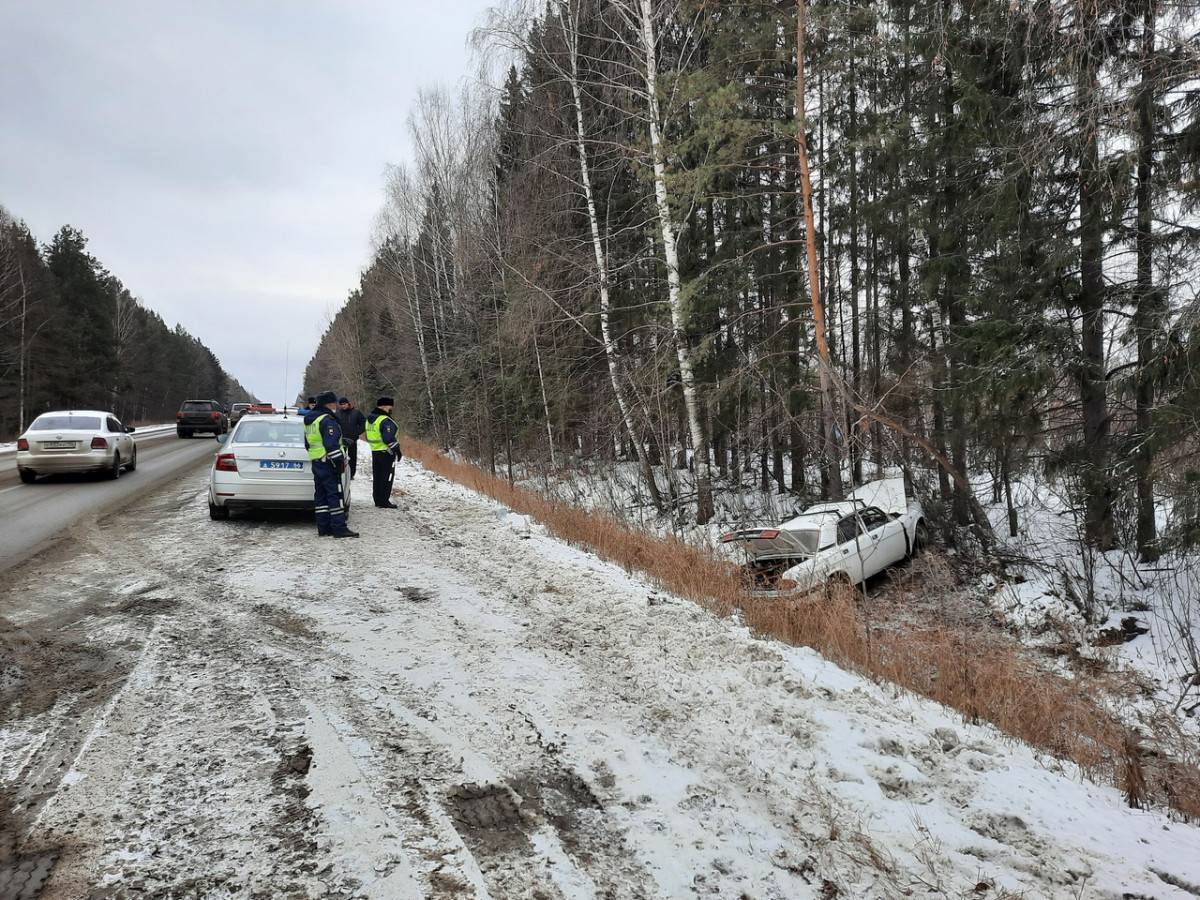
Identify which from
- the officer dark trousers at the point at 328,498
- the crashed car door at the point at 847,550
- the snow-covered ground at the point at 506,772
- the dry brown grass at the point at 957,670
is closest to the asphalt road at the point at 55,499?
the officer dark trousers at the point at 328,498

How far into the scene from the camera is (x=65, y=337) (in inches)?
1647

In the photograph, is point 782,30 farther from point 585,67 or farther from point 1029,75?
point 585,67

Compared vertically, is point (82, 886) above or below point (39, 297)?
below

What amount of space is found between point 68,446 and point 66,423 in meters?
0.86

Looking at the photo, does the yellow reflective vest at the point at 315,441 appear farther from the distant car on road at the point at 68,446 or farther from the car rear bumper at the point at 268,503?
the distant car on road at the point at 68,446

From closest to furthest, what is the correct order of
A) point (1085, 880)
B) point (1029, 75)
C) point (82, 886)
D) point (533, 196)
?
point (82, 886)
point (1085, 880)
point (1029, 75)
point (533, 196)

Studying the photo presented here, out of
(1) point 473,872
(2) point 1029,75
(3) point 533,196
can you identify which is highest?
(3) point 533,196

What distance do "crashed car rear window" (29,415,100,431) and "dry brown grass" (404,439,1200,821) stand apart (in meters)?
12.8

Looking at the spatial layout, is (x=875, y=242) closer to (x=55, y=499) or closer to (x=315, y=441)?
(x=315, y=441)

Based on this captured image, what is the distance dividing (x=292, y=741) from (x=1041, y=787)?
370 cm

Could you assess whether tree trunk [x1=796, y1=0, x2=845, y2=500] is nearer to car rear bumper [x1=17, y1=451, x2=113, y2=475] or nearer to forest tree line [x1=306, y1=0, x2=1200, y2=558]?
forest tree line [x1=306, y1=0, x2=1200, y2=558]

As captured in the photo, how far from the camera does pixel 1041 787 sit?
303cm

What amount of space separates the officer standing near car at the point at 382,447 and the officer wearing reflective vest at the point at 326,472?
7.51 ft

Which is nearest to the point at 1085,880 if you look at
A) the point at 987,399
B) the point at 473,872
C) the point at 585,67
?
the point at 473,872
